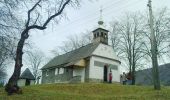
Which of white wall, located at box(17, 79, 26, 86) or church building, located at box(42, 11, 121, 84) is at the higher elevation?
church building, located at box(42, 11, 121, 84)

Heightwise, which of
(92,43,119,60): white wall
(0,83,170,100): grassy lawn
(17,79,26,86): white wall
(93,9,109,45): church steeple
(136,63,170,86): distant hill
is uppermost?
(93,9,109,45): church steeple

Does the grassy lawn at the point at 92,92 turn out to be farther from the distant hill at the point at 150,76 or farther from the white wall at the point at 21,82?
the distant hill at the point at 150,76

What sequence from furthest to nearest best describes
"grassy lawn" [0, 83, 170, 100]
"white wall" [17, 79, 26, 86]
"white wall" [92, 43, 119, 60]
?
"white wall" [17, 79, 26, 86] → "white wall" [92, 43, 119, 60] → "grassy lawn" [0, 83, 170, 100]

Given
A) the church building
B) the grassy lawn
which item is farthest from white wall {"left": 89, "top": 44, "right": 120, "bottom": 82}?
the grassy lawn

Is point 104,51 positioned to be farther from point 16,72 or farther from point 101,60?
point 16,72

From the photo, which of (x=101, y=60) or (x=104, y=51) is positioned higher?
(x=104, y=51)

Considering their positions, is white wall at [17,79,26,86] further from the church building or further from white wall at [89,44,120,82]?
white wall at [89,44,120,82]

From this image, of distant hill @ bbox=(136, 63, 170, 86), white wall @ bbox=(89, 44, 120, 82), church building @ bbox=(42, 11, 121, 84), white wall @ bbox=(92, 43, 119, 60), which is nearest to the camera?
white wall @ bbox=(89, 44, 120, 82)

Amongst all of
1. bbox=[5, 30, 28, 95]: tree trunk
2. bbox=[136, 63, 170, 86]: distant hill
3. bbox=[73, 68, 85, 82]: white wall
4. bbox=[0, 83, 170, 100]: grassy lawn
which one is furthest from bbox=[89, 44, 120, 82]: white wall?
bbox=[5, 30, 28, 95]: tree trunk

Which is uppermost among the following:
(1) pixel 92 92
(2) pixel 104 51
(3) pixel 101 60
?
(2) pixel 104 51

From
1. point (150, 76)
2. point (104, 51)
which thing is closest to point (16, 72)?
point (104, 51)

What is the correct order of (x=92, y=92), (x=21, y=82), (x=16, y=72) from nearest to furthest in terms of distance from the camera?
(x=16, y=72) < (x=92, y=92) < (x=21, y=82)

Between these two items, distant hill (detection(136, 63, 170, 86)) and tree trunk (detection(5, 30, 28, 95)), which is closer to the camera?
tree trunk (detection(5, 30, 28, 95))

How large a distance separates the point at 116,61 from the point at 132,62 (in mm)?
6739
